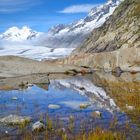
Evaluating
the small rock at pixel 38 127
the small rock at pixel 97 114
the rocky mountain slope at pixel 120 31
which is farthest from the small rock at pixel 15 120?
the rocky mountain slope at pixel 120 31

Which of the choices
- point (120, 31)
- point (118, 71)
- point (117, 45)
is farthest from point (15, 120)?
point (120, 31)

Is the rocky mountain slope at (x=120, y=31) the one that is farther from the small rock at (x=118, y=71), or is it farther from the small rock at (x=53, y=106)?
the small rock at (x=53, y=106)

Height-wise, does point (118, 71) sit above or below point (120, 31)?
below

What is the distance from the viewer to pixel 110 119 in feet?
64.5

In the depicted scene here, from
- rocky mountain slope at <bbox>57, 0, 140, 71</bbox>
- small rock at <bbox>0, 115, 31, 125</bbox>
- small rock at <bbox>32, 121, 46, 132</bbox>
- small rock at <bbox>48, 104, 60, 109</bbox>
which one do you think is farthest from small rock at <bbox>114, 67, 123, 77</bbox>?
small rock at <bbox>32, 121, 46, 132</bbox>

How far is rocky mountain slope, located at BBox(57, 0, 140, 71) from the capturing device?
68188 millimetres

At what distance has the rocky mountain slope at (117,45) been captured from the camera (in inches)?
2685

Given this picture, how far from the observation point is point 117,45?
111812 millimetres

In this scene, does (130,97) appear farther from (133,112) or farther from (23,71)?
(23,71)

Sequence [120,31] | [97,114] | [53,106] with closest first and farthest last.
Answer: [97,114]
[53,106]
[120,31]

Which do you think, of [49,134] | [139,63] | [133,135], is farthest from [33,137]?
[139,63]

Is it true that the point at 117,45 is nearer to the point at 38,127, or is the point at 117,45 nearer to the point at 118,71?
the point at 118,71

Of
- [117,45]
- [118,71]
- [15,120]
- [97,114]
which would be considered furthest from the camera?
[117,45]

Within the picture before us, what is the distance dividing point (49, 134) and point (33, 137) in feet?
2.65
